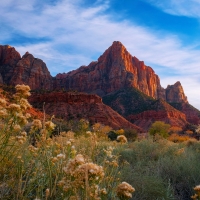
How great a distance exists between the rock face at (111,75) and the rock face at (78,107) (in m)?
43.7

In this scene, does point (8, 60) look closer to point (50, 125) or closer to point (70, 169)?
point (50, 125)

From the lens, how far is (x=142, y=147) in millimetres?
9945

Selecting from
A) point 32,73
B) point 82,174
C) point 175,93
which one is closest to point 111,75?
point 32,73

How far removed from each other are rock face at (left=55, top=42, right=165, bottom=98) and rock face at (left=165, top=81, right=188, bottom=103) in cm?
720

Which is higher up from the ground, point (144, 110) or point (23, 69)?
point (23, 69)

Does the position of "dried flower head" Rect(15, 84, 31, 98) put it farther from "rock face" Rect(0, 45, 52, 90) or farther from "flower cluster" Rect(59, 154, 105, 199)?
"rock face" Rect(0, 45, 52, 90)

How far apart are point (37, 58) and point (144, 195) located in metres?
Result: 109

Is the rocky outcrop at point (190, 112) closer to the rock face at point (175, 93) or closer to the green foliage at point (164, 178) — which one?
the rock face at point (175, 93)

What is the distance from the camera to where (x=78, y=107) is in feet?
186

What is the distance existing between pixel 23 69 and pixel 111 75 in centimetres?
3492

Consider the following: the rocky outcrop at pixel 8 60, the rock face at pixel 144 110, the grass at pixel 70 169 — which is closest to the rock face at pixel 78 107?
the rock face at pixel 144 110

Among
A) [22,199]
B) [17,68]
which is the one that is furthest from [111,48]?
[22,199]

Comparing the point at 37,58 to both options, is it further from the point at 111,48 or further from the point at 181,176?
the point at 181,176

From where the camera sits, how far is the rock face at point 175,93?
125m
